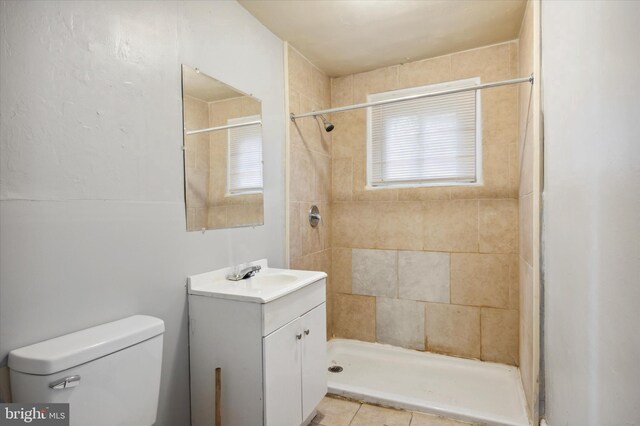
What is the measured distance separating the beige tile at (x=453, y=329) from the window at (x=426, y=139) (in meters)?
1.03

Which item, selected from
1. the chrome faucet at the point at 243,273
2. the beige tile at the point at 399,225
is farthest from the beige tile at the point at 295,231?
the beige tile at the point at 399,225

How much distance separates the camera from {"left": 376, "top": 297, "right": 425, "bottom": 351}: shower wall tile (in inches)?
107

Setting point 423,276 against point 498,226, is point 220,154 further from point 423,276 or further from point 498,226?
point 498,226

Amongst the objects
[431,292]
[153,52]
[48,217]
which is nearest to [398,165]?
[431,292]

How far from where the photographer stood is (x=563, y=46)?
1345 mm

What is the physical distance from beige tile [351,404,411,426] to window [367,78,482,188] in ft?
5.48

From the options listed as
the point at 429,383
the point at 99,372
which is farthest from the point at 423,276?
the point at 99,372

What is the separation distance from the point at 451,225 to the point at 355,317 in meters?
1.17

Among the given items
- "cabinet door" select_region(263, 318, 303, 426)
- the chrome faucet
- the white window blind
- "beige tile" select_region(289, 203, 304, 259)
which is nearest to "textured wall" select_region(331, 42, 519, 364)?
→ "beige tile" select_region(289, 203, 304, 259)

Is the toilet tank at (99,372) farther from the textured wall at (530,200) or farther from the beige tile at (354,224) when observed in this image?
the beige tile at (354,224)

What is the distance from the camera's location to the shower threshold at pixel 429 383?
77.5 inches

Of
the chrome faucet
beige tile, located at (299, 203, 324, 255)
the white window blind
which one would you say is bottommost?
the chrome faucet

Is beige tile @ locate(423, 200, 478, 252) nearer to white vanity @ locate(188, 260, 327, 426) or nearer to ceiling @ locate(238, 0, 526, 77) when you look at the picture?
ceiling @ locate(238, 0, 526, 77)

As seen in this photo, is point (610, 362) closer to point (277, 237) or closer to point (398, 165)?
point (277, 237)
